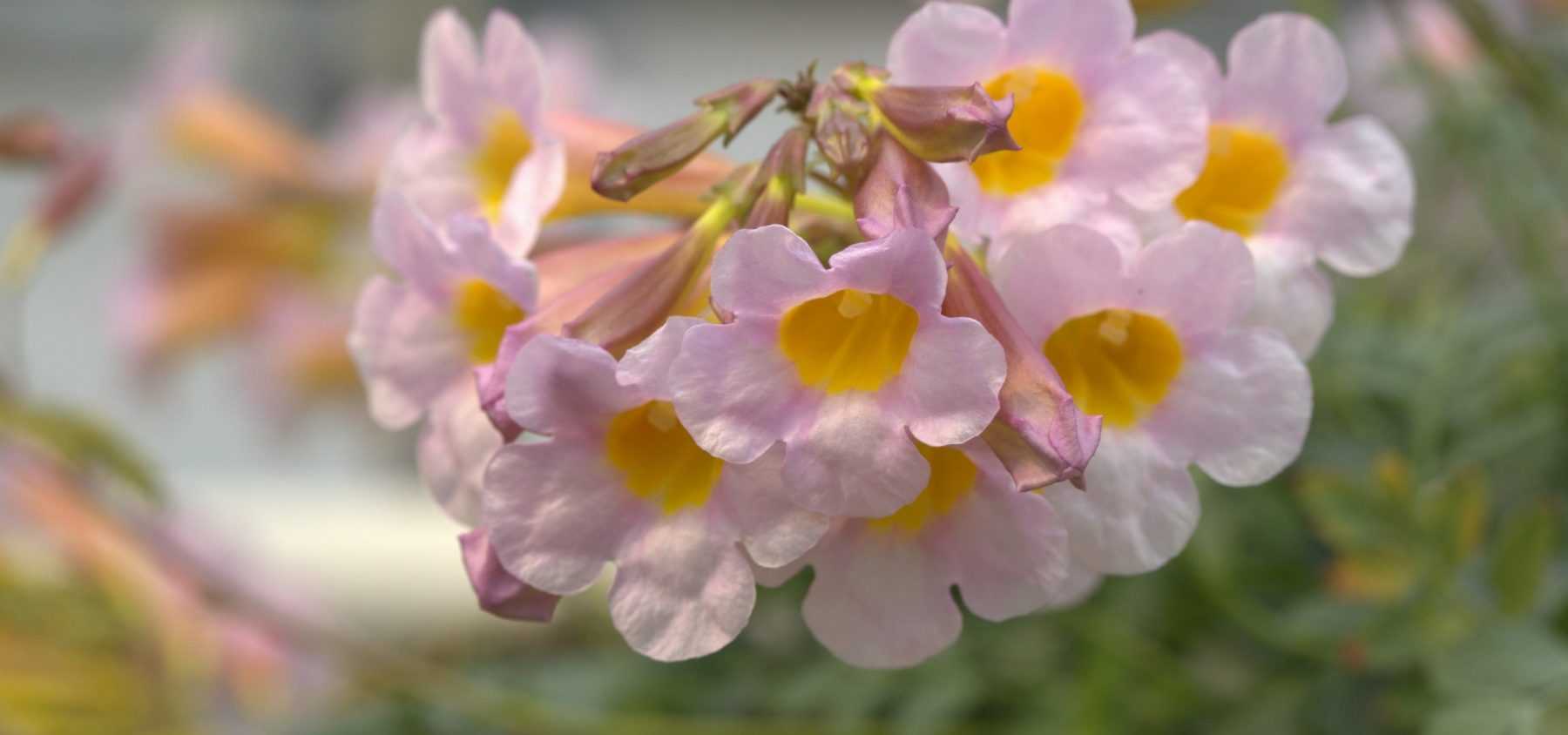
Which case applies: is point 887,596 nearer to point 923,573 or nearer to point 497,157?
point 923,573

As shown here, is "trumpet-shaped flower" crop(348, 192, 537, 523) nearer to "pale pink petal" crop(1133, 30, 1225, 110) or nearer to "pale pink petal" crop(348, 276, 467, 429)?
"pale pink petal" crop(348, 276, 467, 429)

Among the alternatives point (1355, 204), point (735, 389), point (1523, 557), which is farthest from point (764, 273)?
point (1523, 557)

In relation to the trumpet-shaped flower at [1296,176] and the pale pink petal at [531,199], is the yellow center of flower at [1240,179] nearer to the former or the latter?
the trumpet-shaped flower at [1296,176]

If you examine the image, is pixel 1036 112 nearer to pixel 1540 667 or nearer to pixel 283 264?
pixel 1540 667

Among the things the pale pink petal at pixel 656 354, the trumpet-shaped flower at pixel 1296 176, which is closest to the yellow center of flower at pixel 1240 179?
the trumpet-shaped flower at pixel 1296 176

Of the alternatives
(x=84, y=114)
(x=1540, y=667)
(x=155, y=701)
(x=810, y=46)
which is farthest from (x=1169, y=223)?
(x=84, y=114)

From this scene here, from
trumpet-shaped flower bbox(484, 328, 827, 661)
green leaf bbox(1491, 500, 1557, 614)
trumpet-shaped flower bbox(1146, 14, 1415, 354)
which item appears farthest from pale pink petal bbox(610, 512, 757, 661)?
green leaf bbox(1491, 500, 1557, 614)
